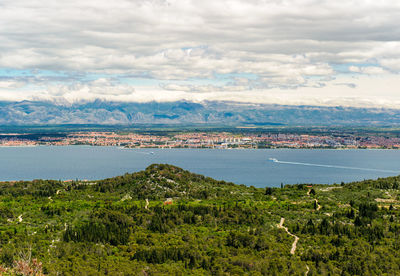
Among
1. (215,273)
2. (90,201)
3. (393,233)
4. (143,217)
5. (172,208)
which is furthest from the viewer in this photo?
(90,201)

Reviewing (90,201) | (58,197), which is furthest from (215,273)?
(58,197)

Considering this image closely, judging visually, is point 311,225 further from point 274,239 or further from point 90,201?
point 90,201

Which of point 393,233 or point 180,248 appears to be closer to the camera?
point 180,248

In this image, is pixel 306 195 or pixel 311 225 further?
pixel 306 195

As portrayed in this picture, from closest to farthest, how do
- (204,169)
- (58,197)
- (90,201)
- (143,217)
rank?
1. (143,217)
2. (90,201)
3. (58,197)
4. (204,169)

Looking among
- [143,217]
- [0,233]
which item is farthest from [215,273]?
→ [0,233]

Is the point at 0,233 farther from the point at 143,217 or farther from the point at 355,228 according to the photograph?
the point at 355,228
